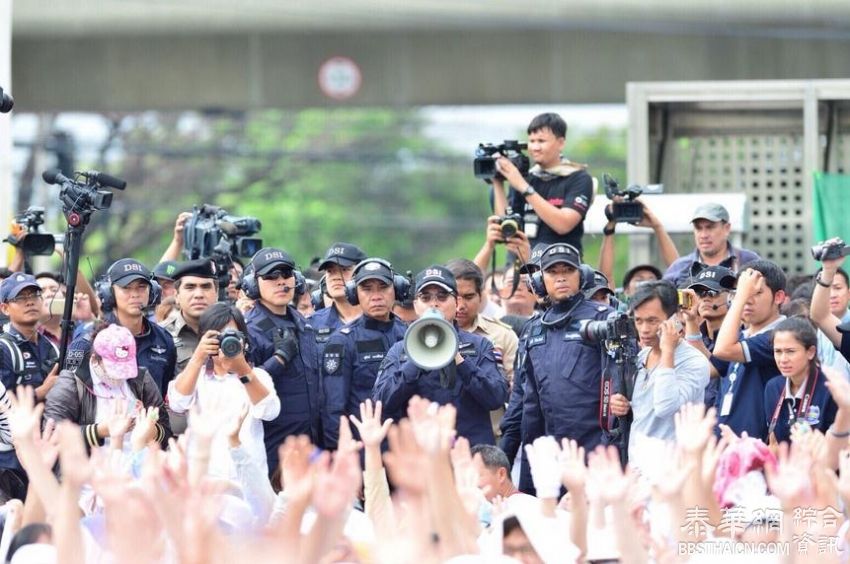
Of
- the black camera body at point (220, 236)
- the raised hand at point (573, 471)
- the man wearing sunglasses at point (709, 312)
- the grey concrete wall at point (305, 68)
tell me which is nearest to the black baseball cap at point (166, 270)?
the black camera body at point (220, 236)

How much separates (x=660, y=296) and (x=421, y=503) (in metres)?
3.08

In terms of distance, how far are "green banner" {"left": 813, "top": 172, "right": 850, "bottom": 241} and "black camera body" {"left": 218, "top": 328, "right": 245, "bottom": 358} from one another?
5.87 metres

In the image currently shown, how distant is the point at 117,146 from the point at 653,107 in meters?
22.0

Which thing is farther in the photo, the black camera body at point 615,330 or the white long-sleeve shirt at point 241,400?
the white long-sleeve shirt at point 241,400

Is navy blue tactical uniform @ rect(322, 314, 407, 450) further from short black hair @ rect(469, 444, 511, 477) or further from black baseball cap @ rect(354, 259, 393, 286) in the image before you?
short black hair @ rect(469, 444, 511, 477)

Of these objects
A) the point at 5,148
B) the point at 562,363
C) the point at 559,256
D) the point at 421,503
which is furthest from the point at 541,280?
→ the point at 5,148

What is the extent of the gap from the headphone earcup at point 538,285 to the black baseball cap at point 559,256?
7cm

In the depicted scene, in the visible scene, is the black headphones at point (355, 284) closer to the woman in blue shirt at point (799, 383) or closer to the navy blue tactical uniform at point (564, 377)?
the navy blue tactical uniform at point (564, 377)

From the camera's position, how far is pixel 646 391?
9805mm

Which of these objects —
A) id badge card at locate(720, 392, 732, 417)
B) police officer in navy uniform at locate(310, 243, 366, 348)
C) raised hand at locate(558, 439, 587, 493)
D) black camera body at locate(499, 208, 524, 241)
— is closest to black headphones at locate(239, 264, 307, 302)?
police officer in navy uniform at locate(310, 243, 366, 348)

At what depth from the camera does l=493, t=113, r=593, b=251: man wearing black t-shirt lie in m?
12.0

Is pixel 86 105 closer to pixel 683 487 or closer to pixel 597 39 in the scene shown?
pixel 597 39

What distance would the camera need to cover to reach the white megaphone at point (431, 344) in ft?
32.7

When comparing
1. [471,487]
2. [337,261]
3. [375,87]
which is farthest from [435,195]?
[471,487]
